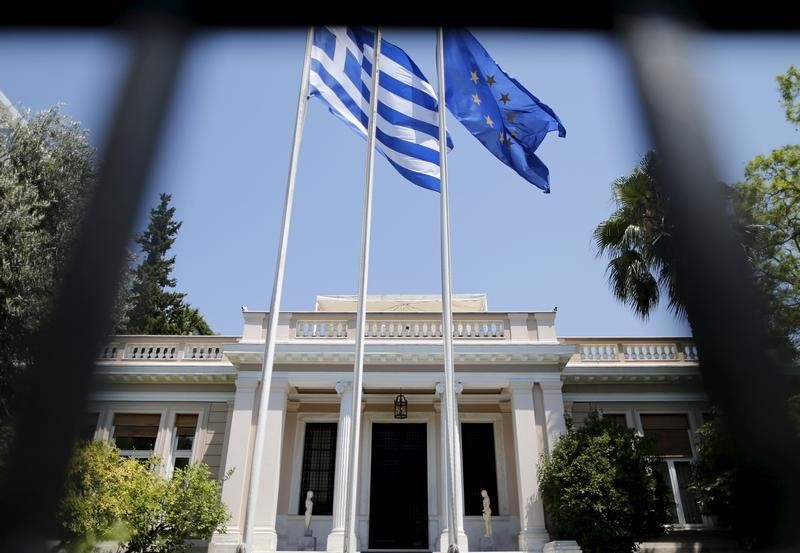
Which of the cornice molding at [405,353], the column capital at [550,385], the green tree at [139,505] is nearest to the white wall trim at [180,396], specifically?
the cornice molding at [405,353]

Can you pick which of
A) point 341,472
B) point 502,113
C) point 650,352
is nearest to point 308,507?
point 341,472

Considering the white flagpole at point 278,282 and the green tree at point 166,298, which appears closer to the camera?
the white flagpole at point 278,282

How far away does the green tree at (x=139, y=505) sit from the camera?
39.4 ft

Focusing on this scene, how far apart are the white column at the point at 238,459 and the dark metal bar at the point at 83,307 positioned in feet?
47.7

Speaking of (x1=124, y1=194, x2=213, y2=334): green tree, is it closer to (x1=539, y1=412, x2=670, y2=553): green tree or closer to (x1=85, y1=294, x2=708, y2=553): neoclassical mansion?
(x1=85, y1=294, x2=708, y2=553): neoclassical mansion

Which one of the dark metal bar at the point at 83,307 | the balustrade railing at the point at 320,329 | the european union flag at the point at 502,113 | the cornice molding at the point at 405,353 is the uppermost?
the european union flag at the point at 502,113

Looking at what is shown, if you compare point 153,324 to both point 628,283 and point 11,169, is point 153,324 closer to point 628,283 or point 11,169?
point 11,169

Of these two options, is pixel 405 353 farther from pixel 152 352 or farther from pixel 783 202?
pixel 783 202

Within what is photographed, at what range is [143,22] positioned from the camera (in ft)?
4.38

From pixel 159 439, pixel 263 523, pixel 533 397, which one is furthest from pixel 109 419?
pixel 533 397

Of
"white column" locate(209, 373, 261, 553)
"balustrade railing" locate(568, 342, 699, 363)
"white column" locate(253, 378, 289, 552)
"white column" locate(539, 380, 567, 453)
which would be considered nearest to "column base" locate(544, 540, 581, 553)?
"white column" locate(539, 380, 567, 453)

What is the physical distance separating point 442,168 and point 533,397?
9.25 m

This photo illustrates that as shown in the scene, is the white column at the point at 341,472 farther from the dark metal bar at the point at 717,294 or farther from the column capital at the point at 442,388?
the dark metal bar at the point at 717,294

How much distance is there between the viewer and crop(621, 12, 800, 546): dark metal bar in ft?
3.37
